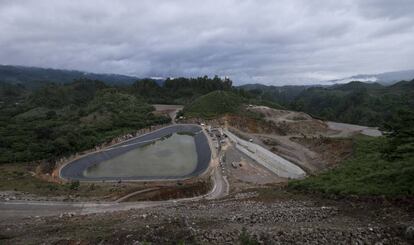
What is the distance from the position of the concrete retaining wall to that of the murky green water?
26.2 ft

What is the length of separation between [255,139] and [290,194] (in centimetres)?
3560

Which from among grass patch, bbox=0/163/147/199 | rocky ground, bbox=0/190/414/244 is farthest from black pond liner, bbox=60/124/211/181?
rocky ground, bbox=0/190/414/244

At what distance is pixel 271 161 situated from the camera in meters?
47.2

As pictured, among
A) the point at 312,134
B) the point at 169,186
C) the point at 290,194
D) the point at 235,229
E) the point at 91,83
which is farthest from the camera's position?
the point at 91,83

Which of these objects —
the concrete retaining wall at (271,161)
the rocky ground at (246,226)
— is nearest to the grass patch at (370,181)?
the rocky ground at (246,226)

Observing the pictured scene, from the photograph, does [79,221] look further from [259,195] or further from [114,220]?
[259,195]

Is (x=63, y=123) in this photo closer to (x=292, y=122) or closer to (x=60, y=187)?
(x=60, y=187)

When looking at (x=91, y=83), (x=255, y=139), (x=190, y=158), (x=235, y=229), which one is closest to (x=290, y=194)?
(x=235, y=229)

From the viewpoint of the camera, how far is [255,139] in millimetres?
61781

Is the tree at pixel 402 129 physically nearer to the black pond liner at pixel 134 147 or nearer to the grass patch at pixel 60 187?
the grass patch at pixel 60 187

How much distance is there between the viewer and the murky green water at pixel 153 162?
151 feet

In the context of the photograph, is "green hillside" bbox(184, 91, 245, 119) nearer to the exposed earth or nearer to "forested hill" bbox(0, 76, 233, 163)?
"forested hill" bbox(0, 76, 233, 163)

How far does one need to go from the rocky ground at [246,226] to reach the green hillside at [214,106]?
62.5 metres

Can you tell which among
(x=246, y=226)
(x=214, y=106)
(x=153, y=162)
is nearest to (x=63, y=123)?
(x=153, y=162)
